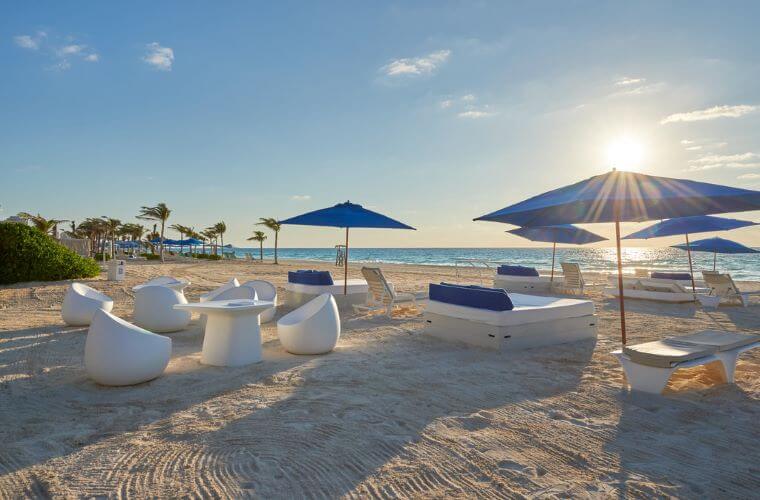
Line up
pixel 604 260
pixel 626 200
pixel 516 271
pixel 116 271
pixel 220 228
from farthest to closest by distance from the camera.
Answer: pixel 604 260 < pixel 220 228 < pixel 116 271 < pixel 516 271 < pixel 626 200

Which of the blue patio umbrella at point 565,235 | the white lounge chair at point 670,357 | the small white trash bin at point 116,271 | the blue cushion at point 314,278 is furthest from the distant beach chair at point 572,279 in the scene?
the small white trash bin at point 116,271

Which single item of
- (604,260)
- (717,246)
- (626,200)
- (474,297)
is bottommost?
(604,260)

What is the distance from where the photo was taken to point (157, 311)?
5668 millimetres

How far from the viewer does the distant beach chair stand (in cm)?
1066

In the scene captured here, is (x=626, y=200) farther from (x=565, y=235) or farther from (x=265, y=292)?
(x=565, y=235)

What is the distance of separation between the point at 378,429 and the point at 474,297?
9.41ft

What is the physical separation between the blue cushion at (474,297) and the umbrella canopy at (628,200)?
91cm

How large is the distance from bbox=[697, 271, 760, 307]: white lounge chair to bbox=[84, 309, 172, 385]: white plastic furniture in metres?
10.5

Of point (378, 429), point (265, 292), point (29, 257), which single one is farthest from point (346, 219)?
point (29, 257)

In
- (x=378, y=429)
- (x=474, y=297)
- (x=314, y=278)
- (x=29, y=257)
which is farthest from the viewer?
(x=29, y=257)

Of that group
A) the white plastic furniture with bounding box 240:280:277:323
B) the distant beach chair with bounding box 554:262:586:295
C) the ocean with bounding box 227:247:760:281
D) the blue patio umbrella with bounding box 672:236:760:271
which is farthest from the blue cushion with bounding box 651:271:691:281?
the white plastic furniture with bounding box 240:280:277:323

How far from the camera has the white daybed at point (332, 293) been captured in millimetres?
7993

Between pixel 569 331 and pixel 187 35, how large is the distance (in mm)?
9162

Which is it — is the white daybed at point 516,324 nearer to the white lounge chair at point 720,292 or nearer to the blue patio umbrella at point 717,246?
the white lounge chair at point 720,292
